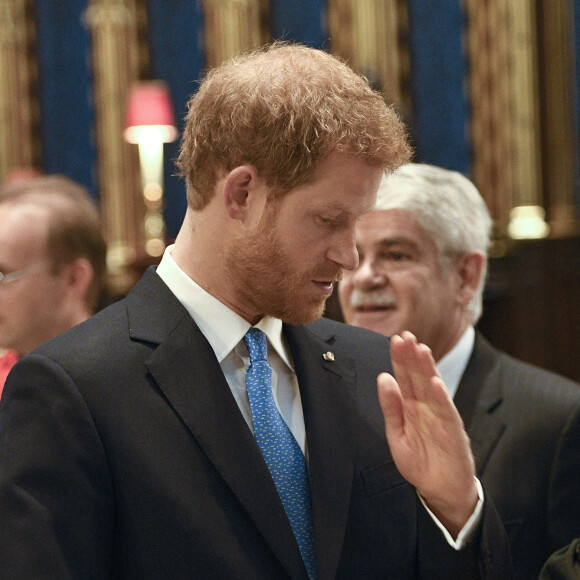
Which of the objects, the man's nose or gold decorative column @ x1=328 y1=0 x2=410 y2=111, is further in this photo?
gold decorative column @ x1=328 y1=0 x2=410 y2=111

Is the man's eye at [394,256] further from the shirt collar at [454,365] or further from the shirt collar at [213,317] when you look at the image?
the shirt collar at [213,317]

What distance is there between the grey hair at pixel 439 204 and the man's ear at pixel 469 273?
0.06 feet

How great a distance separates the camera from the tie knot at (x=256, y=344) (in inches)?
65.1

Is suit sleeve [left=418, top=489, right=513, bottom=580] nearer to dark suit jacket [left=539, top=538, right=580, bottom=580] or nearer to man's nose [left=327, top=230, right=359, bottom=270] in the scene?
dark suit jacket [left=539, top=538, right=580, bottom=580]

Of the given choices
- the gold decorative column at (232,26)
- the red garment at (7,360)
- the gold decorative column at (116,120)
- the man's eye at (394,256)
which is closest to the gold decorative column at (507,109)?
the gold decorative column at (232,26)

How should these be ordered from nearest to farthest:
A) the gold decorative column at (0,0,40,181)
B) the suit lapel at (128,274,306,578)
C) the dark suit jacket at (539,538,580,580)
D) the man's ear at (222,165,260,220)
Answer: the suit lapel at (128,274,306,578) → the man's ear at (222,165,260,220) → the dark suit jacket at (539,538,580,580) → the gold decorative column at (0,0,40,181)

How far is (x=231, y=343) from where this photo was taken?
165 cm

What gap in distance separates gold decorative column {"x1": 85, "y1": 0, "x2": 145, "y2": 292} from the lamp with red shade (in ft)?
0.56

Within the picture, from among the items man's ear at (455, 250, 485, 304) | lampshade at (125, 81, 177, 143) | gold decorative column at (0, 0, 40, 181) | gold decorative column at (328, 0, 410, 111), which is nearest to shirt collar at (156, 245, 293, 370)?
man's ear at (455, 250, 485, 304)

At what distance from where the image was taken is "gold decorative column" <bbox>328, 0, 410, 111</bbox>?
7.35m

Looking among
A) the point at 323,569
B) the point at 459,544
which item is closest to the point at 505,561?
the point at 459,544

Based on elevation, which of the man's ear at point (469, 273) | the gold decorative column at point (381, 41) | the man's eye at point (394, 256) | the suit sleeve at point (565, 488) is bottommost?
the suit sleeve at point (565, 488)

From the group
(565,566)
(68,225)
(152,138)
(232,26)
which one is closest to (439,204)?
(68,225)

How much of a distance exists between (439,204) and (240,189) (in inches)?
42.4
